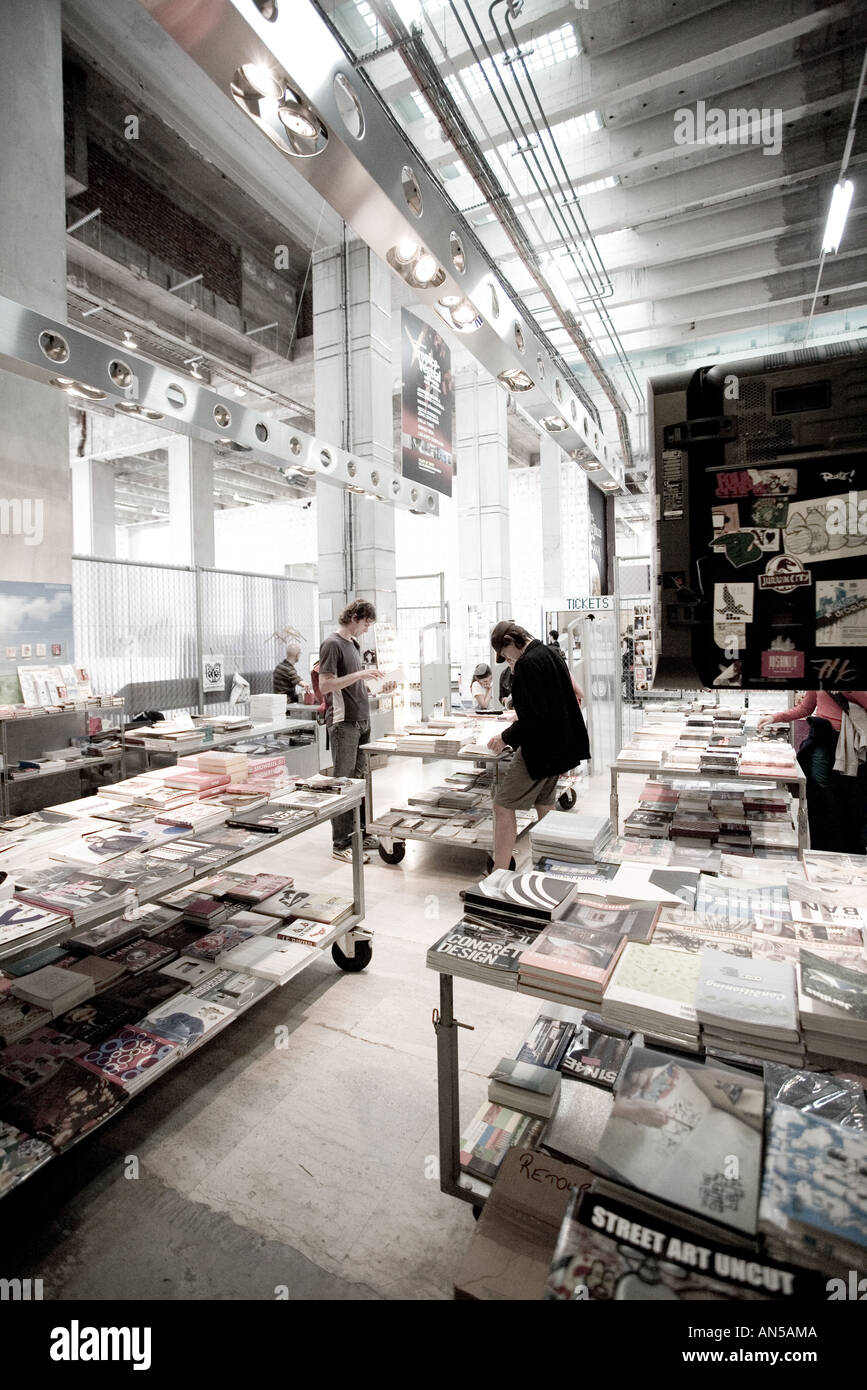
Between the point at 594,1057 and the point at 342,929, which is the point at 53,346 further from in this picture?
the point at 594,1057

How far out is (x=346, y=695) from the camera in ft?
15.4

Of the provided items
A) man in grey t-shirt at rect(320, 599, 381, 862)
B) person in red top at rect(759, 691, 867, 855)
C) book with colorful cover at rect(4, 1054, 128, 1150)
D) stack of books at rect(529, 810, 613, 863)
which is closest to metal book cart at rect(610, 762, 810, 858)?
person in red top at rect(759, 691, 867, 855)

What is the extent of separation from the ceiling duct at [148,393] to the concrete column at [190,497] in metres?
7.40

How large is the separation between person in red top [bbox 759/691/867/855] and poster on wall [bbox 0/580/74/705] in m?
5.35

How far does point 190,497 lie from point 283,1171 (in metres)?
11.2

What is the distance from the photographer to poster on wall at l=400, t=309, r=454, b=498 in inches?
243

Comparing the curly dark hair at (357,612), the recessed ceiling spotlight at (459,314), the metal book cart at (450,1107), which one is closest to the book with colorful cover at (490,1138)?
the metal book cart at (450,1107)

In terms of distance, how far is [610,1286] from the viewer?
98 centimetres

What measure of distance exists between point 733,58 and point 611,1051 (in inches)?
255

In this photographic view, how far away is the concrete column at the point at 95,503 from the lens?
523 inches

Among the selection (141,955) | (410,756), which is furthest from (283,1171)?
(410,756)

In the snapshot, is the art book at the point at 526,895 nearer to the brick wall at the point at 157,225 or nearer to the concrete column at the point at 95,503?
the brick wall at the point at 157,225

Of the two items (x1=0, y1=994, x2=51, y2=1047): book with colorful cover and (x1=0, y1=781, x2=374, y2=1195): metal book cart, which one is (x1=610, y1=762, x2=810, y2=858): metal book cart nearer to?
(x1=0, y1=781, x2=374, y2=1195): metal book cart
